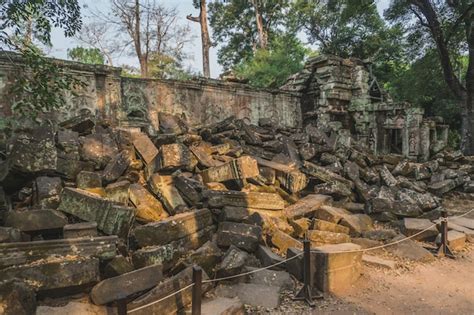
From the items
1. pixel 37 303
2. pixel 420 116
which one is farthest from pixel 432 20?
pixel 37 303

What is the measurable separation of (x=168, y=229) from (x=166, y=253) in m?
0.35

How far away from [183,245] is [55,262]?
1367 millimetres

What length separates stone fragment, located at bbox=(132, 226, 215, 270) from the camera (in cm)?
335

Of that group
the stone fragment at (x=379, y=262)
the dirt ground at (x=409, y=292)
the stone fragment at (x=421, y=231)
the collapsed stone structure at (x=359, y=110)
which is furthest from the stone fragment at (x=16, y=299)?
the collapsed stone structure at (x=359, y=110)

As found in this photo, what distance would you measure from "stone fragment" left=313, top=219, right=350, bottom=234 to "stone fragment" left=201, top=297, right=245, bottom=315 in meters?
2.18

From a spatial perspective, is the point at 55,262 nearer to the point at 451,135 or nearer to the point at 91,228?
the point at 91,228

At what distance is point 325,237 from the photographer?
15.3 ft

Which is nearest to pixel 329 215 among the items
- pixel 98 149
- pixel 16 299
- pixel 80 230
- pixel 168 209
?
pixel 168 209

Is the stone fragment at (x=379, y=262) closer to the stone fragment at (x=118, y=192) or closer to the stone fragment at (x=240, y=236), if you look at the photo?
the stone fragment at (x=240, y=236)

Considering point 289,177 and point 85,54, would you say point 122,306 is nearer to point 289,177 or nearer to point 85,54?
point 289,177

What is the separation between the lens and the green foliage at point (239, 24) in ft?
78.4

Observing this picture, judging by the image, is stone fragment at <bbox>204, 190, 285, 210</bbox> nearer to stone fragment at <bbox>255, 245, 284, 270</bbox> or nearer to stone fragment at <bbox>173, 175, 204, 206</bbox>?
stone fragment at <bbox>173, 175, 204, 206</bbox>

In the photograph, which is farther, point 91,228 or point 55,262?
point 91,228

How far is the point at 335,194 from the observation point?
6090mm
